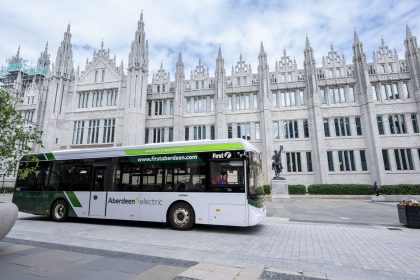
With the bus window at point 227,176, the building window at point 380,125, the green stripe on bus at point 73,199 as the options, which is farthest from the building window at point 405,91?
the green stripe on bus at point 73,199

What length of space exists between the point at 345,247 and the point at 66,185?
11.0 m

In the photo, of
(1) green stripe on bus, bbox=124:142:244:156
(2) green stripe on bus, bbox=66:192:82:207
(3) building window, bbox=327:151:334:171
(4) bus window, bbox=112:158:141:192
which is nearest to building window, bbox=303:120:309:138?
(3) building window, bbox=327:151:334:171

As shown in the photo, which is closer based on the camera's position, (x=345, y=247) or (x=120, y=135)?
(x=345, y=247)

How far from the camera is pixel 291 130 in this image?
3161cm

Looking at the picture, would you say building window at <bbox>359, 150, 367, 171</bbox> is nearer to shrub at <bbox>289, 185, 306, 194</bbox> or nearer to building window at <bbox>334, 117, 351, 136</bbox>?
building window at <bbox>334, 117, 351, 136</bbox>

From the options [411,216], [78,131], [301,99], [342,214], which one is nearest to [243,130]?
[301,99]

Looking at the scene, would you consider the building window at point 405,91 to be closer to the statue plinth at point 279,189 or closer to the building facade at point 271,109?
the building facade at point 271,109

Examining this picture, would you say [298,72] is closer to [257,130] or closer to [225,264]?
[257,130]

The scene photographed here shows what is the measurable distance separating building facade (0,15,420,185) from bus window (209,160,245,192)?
2232cm

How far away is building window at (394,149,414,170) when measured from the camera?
2775cm

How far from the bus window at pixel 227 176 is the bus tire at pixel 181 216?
3.93ft

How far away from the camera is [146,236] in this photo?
7641 millimetres

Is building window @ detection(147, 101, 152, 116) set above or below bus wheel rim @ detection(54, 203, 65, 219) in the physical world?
above

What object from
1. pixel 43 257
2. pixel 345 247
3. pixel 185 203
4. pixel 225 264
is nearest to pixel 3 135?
pixel 43 257
